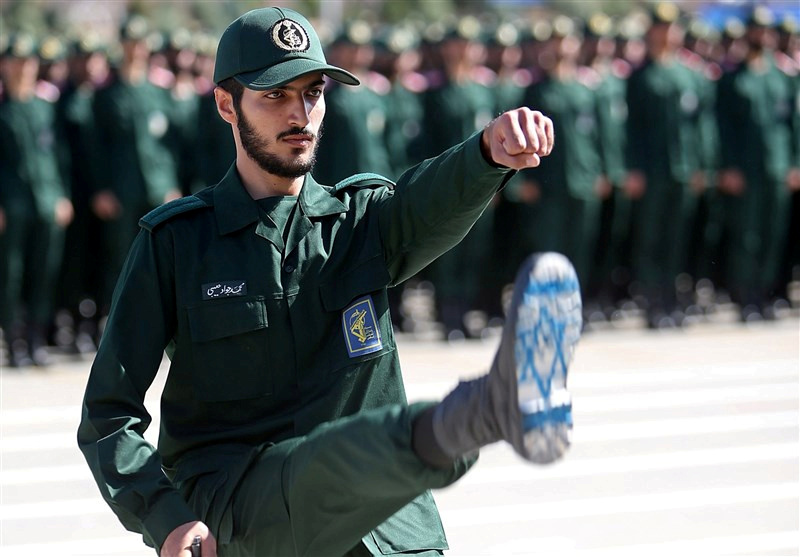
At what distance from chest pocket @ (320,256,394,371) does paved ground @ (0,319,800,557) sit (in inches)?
98.4

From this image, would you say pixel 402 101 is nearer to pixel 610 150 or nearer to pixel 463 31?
pixel 463 31

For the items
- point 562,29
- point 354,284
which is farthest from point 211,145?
point 354,284

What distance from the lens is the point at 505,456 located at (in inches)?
299

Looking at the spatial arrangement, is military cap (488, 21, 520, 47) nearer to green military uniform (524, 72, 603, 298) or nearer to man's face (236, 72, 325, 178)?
green military uniform (524, 72, 603, 298)

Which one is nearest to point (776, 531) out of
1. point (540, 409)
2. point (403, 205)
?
point (403, 205)

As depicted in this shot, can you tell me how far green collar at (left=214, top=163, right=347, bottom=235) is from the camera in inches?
137

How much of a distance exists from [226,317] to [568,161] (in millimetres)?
7869

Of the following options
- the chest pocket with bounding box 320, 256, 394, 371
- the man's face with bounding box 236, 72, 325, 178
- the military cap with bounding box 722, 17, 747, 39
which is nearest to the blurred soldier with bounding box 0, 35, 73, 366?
the military cap with bounding box 722, 17, 747, 39

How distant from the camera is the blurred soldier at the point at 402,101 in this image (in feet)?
36.2

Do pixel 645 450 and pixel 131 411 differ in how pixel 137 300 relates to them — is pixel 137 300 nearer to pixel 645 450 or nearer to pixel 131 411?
pixel 131 411

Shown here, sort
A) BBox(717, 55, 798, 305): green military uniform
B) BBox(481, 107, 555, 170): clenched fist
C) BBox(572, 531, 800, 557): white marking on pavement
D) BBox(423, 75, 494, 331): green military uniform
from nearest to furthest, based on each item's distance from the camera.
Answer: BBox(481, 107, 555, 170): clenched fist → BBox(572, 531, 800, 557): white marking on pavement → BBox(423, 75, 494, 331): green military uniform → BBox(717, 55, 798, 305): green military uniform

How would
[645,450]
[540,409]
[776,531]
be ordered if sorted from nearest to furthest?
[540,409] < [776,531] < [645,450]

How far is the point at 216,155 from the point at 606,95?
2887mm

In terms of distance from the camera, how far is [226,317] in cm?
339
